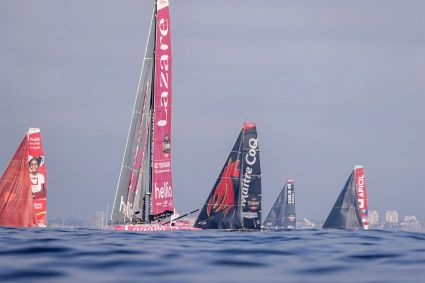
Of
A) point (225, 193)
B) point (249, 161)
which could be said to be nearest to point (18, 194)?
point (225, 193)

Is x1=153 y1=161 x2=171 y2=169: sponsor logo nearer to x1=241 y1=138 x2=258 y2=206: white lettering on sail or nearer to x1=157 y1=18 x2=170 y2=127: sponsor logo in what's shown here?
x1=157 y1=18 x2=170 y2=127: sponsor logo

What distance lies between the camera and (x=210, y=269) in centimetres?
1290

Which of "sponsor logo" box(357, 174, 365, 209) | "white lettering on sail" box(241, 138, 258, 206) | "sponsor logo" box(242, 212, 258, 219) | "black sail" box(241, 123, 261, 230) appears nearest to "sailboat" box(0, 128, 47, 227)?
"black sail" box(241, 123, 261, 230)

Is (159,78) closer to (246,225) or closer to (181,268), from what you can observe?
(246,225)

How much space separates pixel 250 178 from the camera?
195 feet

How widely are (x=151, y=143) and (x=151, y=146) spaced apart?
22 cm

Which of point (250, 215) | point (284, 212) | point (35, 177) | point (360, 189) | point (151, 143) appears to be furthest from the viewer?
point (284, 212)

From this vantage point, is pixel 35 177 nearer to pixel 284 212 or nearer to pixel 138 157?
pixel 138 157

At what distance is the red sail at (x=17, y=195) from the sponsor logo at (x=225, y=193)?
52.9 ft

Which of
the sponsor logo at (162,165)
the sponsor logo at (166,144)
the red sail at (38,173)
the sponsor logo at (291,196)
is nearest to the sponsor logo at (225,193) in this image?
the sponsor logo at (162,165)

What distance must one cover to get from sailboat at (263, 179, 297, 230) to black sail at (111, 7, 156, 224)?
50.7 m

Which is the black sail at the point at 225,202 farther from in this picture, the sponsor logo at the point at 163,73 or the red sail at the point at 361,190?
the red sail at the point at 361,190

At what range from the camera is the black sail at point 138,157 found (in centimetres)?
5144

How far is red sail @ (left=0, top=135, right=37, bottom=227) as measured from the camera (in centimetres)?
4359
